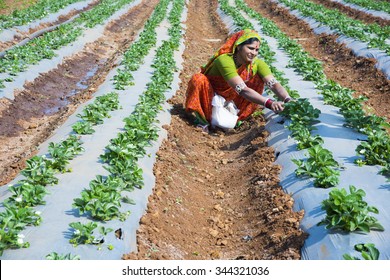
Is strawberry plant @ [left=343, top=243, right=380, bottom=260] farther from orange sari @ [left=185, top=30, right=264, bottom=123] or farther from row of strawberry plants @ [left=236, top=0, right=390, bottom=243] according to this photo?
orange sari @ [left=185, top=30, right=264, bottom=123]

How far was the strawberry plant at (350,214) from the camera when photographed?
3.71 metres

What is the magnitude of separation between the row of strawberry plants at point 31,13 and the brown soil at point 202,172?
421 centimetres

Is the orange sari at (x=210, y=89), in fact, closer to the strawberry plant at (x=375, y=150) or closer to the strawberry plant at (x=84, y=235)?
the strawberry plant at (x=375, y=150)

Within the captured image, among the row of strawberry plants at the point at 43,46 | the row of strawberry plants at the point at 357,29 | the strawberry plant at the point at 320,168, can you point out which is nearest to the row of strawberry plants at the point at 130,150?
the strawberry plant at the point at 320,168

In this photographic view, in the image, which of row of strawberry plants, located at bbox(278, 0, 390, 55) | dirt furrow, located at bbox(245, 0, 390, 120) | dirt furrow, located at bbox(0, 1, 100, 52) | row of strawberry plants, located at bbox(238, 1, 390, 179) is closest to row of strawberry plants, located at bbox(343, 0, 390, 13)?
row of strawberry plants, located at bbox(278, 0, 390, 55)

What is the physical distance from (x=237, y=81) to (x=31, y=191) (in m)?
3.24

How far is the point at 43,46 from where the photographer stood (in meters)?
11.9

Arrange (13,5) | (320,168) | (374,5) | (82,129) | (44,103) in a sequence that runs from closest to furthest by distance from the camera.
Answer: (320,168) → (82,129) → (44,103) → (374,5) → (13,5)

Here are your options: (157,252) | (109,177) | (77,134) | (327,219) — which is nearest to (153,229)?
(157,252)

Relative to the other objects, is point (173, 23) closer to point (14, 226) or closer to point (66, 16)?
point (66, 16)

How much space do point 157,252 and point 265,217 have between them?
127cm

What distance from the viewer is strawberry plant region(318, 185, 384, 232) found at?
12.2 feet

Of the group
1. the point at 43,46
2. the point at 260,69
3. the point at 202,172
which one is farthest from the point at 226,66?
the point at 43,46

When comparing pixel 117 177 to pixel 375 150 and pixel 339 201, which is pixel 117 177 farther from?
pixel 375 150
